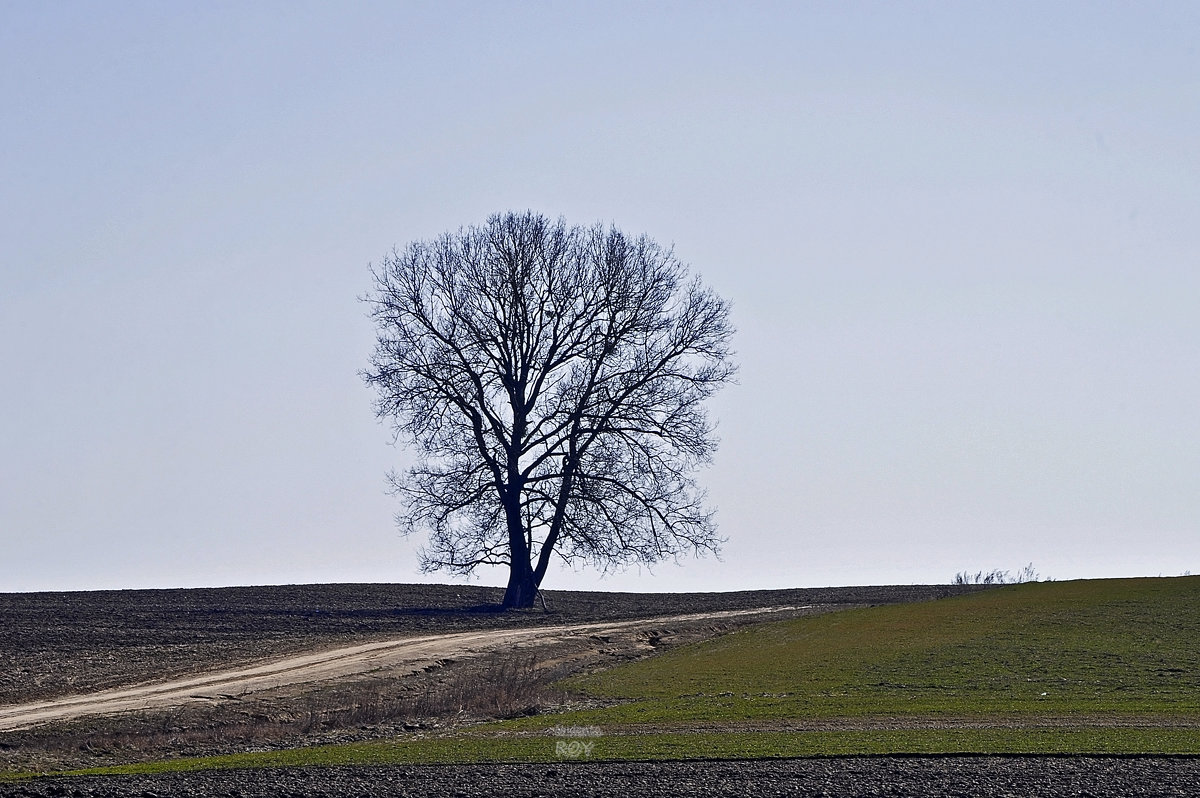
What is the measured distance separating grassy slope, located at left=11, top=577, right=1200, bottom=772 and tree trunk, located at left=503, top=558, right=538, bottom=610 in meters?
10.1

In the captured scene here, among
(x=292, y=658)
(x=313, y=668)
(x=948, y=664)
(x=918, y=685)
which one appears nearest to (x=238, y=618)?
(x=292, y=658)

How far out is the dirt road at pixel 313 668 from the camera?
2544 centimetres

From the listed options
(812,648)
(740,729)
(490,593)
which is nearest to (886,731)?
(740,729)

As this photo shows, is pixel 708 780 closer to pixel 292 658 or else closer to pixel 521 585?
pixel 292 658

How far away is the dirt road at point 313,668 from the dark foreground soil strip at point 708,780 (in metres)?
7.07

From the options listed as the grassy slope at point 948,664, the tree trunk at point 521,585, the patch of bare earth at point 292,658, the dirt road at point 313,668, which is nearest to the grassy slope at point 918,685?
the grassy slope at point 948,664

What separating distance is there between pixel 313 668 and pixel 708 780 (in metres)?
14.7

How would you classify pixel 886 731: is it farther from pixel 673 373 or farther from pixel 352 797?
pixel 673 373

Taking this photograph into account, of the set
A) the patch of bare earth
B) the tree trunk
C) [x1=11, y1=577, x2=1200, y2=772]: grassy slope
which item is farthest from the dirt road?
the tree trunk

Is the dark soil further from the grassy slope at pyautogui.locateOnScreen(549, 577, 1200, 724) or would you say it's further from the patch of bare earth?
the grassy slope at pyautogui.locateOnScreen(549, 577, 1200, 724)

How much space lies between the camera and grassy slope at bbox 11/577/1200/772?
2073 cm

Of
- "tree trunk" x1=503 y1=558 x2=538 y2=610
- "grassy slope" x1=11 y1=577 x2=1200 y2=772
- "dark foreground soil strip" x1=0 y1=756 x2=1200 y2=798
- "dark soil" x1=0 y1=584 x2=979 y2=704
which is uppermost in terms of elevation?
"tree trunk" x1=503 y1=558 x2=538 y2=610

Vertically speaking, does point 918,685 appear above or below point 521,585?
below

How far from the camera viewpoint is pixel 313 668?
1199 inches
